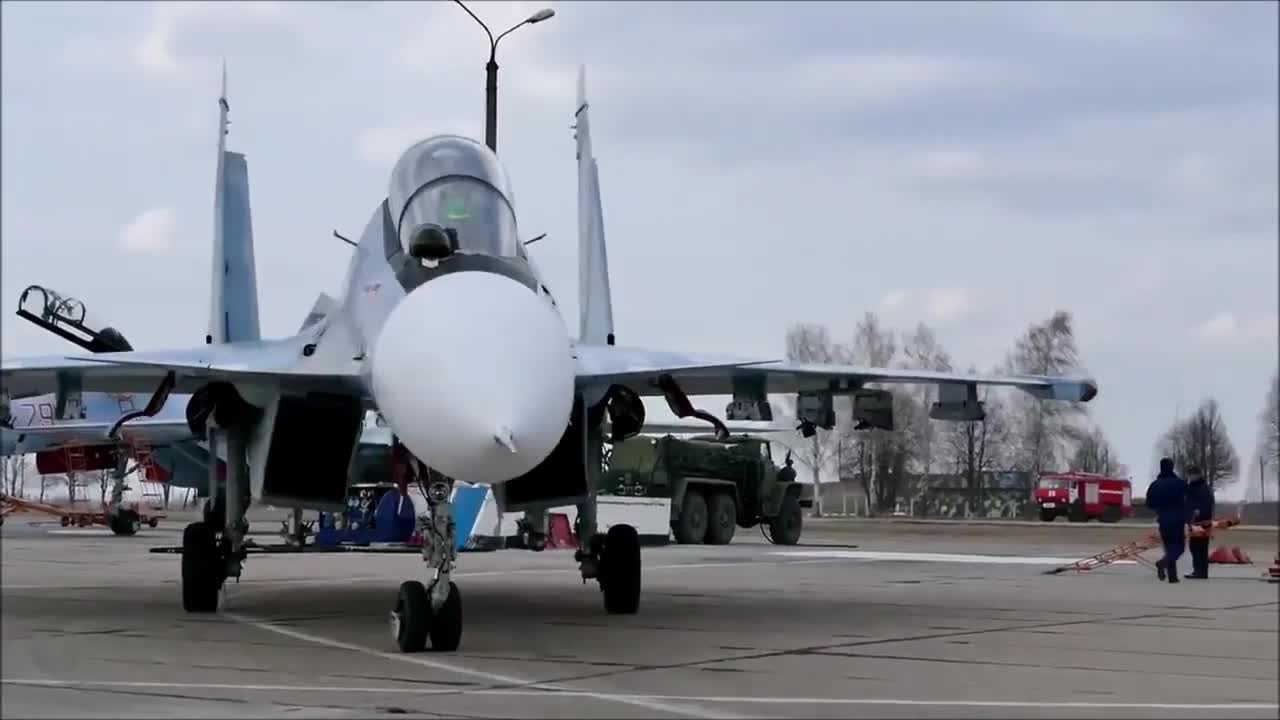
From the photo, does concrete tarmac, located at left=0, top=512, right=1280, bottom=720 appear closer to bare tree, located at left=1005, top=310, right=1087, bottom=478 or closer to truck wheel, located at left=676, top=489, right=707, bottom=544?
bare tree, located at left=1005, top=310, right=1087, bottom=478

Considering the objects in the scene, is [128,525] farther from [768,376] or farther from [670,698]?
[670,698]

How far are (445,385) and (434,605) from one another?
1811 mm

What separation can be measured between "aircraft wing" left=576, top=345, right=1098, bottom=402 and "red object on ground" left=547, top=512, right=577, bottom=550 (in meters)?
16.7

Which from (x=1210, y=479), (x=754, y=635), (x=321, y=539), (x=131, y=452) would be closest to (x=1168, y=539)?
(x=1210, y=479)

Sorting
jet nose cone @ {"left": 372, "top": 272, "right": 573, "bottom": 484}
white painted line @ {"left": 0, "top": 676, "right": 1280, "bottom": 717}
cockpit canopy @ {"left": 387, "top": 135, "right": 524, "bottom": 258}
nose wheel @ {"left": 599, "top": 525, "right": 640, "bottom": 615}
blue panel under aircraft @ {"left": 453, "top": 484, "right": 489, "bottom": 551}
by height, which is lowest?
white painted line @ {"left": 0, "top": 676, "right": 1280, "bottom": 717}

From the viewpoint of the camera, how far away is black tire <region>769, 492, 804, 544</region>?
34.1 meters

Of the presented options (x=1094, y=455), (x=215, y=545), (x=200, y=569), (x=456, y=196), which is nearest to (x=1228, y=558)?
(x=1094, y=455)

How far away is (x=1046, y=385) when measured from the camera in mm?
13586

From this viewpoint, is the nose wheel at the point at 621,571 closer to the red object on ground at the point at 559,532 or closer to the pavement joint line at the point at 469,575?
the pavement joint line at the point at 469,575

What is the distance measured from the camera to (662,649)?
437 inches

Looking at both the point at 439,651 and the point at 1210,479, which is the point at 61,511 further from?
the point at 1210,479

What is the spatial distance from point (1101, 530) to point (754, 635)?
88.1ft

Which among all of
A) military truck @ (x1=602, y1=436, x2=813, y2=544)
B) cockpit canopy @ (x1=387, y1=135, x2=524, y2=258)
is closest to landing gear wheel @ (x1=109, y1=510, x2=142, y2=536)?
military truck @ (x1=602, y1=436, x2=813, y2=544)

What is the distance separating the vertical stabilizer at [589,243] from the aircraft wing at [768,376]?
13.5ft
